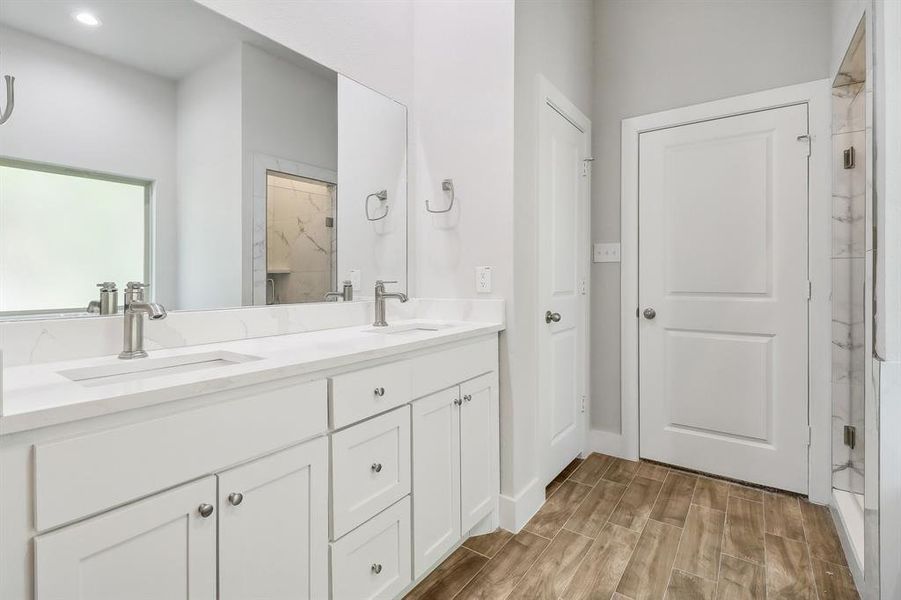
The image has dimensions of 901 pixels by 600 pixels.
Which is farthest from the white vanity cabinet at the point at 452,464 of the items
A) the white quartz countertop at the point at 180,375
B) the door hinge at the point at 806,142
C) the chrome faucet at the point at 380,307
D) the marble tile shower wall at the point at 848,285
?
the door hinge at the point at 806,142

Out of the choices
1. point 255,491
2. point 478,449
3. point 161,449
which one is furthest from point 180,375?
point 478,449

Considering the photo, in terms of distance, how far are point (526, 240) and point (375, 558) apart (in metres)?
1.35

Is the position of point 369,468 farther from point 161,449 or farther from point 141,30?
point 141,30

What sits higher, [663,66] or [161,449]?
[663,66]

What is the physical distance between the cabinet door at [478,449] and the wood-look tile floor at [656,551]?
7.0 inches

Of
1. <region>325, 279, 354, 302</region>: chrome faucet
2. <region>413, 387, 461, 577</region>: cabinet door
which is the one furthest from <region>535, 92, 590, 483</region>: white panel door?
<region>325, 279, 354, 302</region>: chrome faucet

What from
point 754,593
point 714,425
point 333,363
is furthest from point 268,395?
point 714,425

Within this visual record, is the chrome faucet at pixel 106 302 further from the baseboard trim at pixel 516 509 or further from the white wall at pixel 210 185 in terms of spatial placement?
the baseboard trim at pixel 516 509

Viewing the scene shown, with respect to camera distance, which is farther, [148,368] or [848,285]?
[848,285]

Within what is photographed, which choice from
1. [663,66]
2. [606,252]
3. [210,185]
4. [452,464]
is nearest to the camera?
[210,185]

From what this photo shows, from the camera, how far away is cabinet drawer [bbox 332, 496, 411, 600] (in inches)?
47.9

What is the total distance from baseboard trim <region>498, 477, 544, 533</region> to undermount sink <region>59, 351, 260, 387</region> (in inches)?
50.0

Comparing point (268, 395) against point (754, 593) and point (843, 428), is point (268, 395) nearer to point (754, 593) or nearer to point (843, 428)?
point (754, 593)

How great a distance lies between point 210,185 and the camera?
57.9 inches
